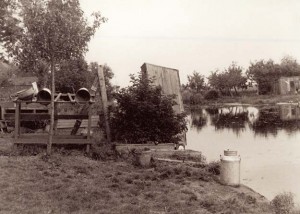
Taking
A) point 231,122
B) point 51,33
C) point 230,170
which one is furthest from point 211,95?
point 230,170

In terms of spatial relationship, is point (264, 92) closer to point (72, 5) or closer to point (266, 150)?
point (266, 150)

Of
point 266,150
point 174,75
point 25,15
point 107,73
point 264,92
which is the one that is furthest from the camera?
point 264,92

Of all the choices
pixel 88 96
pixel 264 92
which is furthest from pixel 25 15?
pixel 264 92

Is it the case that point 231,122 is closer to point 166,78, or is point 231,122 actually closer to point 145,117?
point 166,78

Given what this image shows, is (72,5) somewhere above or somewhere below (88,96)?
above

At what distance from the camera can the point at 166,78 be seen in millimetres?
14625

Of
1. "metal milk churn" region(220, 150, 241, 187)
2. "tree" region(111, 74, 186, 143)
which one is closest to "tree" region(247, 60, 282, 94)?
"tree" region(111, 74, 186, 143)

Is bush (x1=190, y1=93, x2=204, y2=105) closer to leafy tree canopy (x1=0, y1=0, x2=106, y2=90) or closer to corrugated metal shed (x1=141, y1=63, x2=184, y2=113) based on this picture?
corrugated metal shed (x1=141, y1=63, x2=184, y2=113)

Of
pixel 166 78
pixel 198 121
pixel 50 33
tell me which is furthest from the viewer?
pixel 198 121

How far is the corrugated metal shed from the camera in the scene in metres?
13.6

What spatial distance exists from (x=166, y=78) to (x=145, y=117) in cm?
391

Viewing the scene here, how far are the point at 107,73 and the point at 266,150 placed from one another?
92.9 ft

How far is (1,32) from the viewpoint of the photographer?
31312 mm

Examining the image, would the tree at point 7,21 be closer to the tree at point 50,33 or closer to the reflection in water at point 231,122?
the reflection in water at point 231,122
